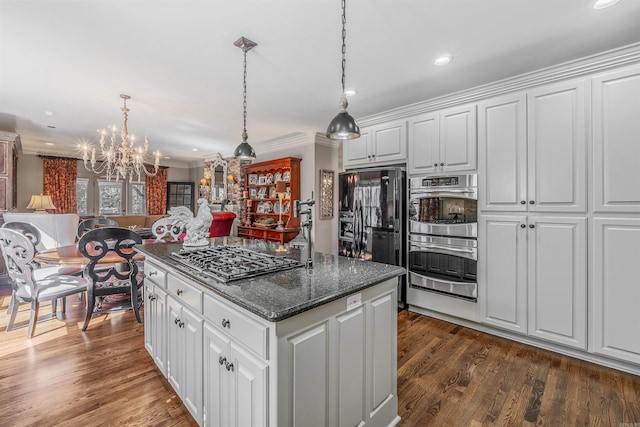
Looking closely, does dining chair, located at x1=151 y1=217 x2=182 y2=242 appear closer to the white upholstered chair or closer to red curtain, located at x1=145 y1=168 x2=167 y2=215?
the white upholstered chair

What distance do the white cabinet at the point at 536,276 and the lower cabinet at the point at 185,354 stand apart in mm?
2613

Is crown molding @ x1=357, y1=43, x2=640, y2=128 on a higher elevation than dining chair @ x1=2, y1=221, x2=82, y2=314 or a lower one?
higher

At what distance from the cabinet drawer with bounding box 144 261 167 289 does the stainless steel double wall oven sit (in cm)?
251

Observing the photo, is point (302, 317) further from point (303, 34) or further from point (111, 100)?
point (111, 100)

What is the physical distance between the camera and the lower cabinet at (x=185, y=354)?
1.58 meters

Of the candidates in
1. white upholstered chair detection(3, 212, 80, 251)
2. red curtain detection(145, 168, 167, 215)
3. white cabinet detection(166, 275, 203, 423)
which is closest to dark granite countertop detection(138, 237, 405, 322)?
white cabinet detection(166, 275, 203, 423)

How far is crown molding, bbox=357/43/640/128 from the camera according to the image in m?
2.20

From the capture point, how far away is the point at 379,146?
12.0ft

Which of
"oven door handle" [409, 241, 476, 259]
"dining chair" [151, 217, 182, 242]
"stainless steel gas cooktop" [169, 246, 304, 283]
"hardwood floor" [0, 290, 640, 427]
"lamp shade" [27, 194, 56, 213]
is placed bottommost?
"hardwood floor" [0, 290, 640, 427]

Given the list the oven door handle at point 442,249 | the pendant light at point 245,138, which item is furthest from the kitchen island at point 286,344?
the oven door handle at point 442,249

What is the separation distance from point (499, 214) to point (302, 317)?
2438mm

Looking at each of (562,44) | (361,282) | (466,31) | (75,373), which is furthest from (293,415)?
(562,44)

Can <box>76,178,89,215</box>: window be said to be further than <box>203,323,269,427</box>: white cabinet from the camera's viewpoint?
Yes

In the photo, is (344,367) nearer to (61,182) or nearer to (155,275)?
(155,275)
